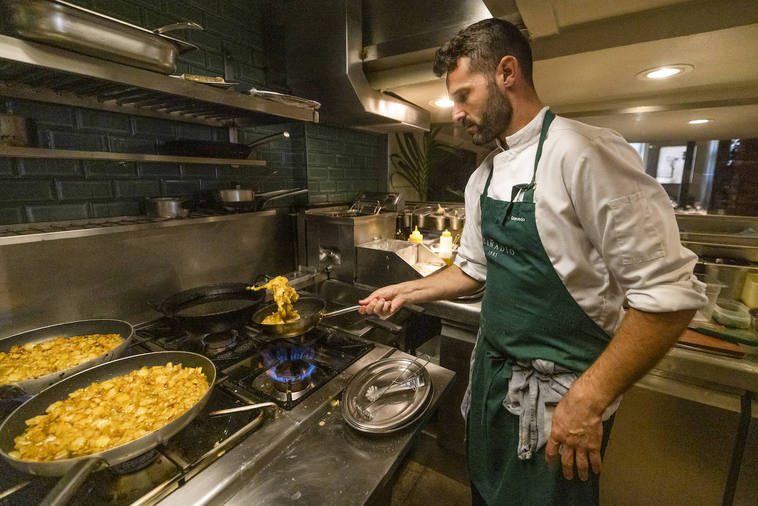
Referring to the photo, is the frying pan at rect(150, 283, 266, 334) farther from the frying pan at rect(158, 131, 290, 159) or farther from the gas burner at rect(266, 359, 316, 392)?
the frying pan at rect(158, 131, 290, 159)

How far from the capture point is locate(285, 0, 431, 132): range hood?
82.4 inches

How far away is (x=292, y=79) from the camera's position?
2.36 m

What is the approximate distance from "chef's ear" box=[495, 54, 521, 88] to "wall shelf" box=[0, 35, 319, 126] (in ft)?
3.18

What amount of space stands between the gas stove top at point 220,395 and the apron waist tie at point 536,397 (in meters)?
0.64

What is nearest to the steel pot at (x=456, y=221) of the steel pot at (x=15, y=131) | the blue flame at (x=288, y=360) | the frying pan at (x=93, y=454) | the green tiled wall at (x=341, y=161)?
the green tiled wall at (x=341, y=161)

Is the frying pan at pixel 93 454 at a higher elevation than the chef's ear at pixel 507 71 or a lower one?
lower

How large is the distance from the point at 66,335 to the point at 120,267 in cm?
36

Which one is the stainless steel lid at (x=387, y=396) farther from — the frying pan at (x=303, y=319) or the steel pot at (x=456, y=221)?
the steel pot at (x=456, y=221)

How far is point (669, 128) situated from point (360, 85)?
2623mm

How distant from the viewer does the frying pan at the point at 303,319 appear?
1.34 meters

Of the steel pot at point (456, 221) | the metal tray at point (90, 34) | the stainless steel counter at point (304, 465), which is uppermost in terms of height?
the metal tray at point (90, 34)

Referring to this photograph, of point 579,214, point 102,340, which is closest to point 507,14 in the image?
point 579,214

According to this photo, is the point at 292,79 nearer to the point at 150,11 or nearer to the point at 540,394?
the point at 150,11

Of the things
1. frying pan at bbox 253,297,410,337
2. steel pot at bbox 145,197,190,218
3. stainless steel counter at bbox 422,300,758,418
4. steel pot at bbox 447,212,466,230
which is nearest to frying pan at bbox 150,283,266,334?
→ frying pan at bbox 253,297,410,337
